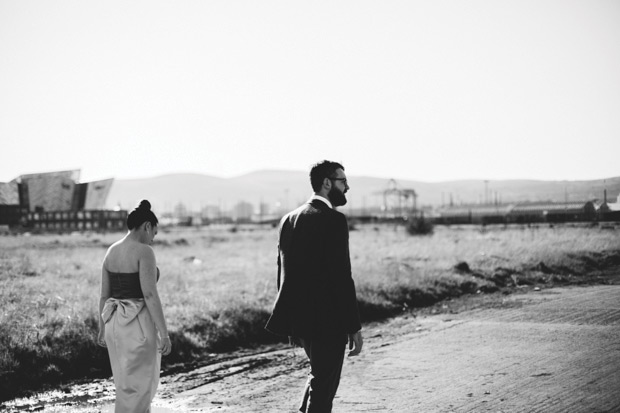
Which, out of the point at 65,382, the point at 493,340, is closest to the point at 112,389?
the point at 65,382

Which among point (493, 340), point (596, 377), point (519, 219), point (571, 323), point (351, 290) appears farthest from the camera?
point (519, 219)

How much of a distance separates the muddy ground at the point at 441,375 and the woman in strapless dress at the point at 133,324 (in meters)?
1.56

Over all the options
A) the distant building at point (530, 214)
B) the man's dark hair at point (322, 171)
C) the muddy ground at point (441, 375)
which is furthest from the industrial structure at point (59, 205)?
the man's dark hair at point (322, 171)

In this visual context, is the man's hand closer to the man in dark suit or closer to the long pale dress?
the man in dark suit

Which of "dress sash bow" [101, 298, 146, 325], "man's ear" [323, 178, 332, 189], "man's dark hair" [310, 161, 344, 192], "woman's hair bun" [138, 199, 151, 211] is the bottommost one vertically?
"dress sash bow" [101, 298, 146, 325]

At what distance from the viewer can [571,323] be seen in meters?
9.99

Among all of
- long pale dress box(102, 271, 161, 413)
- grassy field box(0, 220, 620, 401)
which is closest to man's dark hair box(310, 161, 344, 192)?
long pale dress box(102, 271, 161, 413)

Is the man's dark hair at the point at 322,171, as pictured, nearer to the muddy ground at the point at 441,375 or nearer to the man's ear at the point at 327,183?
the man's ear at the point at 327,183

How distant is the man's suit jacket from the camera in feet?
14.5

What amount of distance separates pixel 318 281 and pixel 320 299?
0.42 ft

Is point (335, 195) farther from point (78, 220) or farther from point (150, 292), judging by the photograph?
point (78, 220)

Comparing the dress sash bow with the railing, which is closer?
the dress sash bow

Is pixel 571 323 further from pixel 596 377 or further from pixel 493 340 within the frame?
pixel 596 377

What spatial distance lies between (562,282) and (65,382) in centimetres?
1378
